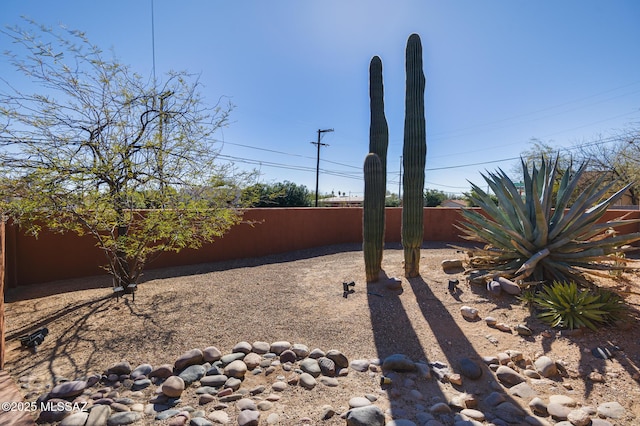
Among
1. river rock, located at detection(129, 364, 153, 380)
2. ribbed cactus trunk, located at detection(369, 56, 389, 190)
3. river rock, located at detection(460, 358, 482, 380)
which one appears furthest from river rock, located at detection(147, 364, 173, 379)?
ribbed cactus trunk, located at detection(369, 56, 389, 190)

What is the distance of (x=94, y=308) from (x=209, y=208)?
2066 mm

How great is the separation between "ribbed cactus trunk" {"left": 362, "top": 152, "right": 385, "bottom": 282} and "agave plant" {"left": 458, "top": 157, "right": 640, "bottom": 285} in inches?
64.9

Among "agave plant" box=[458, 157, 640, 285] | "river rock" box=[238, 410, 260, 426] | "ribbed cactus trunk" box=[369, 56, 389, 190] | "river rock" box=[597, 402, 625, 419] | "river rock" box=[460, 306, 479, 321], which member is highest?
"ribbed cactus trunk" box=[369, 56, 389, 190]

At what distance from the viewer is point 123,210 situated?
15.3ft

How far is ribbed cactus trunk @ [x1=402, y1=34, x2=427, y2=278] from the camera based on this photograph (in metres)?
5.35

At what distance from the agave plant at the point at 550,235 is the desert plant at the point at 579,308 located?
A: 50cm

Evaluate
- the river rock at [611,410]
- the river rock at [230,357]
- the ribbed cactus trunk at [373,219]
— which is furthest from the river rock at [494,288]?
the river rock at [230,357]

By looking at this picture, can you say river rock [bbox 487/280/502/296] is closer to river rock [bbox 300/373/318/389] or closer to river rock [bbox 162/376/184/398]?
river rock [bbox 300/373/318/389]

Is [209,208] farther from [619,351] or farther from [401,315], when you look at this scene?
[619,351]

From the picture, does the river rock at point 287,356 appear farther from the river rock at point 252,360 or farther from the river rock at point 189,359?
the river rock at point 189,359

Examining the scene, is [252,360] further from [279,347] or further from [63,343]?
[63,343]

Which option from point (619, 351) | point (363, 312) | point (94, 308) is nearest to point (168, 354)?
point (94, 308)

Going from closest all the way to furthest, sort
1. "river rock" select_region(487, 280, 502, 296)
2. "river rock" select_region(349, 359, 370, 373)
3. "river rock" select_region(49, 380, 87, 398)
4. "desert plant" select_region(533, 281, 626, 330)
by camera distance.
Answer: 1. "river rock" select_region(49, 380, 87, 398)
2. "river rock" select_region(349, 359, 370, 373)
3. "desert plant" select_region(533, 281, 626, 330)
4. "river rock" select_region(487, 280, 502, 296)

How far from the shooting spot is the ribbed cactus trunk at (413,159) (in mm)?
5352
